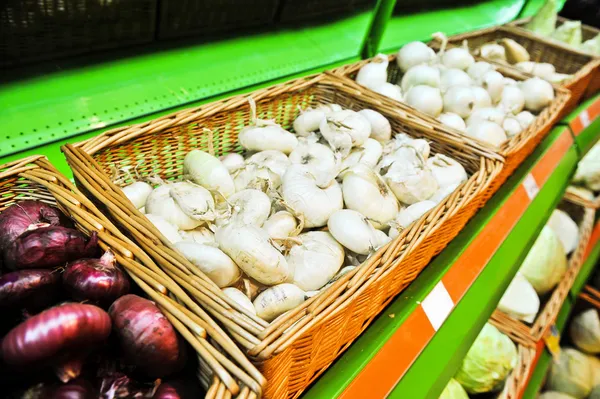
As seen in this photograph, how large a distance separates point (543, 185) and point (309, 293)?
3.50 feet

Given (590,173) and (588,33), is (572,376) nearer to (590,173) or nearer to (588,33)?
(590,173)

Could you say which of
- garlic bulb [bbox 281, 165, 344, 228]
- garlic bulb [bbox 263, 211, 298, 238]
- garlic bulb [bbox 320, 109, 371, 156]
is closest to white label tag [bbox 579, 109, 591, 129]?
garlic bulb [bbox 320, 109, 371, 156]

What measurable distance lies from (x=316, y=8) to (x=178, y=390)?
1.51 m

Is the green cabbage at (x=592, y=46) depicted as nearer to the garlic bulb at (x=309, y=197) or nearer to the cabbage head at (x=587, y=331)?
the cabbage head at (x=587, y=331)

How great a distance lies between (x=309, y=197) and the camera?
3.17 feet

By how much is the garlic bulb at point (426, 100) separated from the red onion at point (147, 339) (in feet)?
3.92

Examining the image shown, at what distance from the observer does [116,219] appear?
0.75 m

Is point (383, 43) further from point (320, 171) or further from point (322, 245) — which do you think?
point (322, 245)

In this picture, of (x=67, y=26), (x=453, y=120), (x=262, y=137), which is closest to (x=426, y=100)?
(x=453, y=120)

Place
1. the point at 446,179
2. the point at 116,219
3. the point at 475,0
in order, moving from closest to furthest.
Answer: the point at 116,219 < the point at 446,179 < the point at 475,0

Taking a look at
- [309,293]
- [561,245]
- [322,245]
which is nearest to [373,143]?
[322,245]

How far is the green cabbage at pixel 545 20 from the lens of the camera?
2.58 metres

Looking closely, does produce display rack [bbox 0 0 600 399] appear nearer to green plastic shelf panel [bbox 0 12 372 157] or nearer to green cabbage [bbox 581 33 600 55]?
green plastic shelf panel [bbox 0 12 372 157]

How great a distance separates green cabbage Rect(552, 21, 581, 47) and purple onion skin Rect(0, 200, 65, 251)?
293 cm
